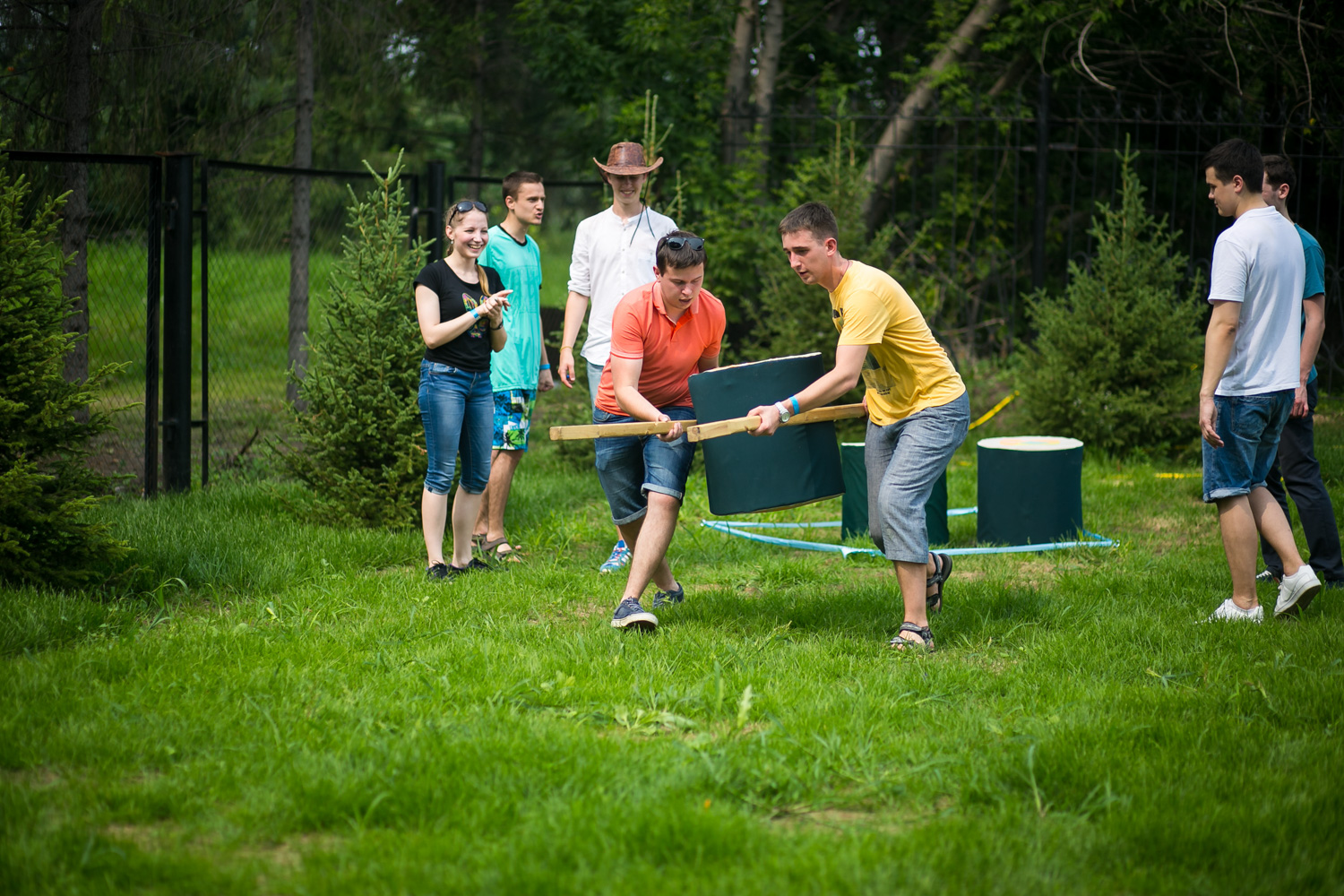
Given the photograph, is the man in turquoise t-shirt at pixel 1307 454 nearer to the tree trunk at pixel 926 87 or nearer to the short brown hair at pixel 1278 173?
the short brown hair at pixel 1278 173

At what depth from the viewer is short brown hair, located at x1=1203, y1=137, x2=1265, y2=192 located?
4.66 m

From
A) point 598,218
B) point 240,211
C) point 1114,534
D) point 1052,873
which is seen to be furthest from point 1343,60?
point 240,211

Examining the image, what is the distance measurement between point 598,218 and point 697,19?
7.27m

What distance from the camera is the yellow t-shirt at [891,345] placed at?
14.6 ft

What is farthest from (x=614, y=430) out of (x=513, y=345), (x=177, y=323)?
(x=177, y=323)

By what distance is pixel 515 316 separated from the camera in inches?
246

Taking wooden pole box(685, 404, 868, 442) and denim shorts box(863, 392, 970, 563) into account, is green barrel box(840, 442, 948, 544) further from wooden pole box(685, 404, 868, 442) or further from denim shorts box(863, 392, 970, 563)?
wooden pole box(685, 404, 868, 442)

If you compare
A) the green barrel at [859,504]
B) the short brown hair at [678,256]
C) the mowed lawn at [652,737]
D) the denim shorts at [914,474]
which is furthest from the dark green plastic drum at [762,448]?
the green barrel at [859,504]

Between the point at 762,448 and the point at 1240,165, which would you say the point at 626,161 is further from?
the point at 1240,165

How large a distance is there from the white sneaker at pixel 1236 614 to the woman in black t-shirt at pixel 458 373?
348 cm

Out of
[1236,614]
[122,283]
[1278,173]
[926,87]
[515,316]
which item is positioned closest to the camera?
[1236,614]

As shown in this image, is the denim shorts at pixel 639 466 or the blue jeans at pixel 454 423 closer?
the denim shorts at pixel 639 466

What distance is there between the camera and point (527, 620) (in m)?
5.05

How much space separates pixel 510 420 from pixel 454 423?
72 centimetres
